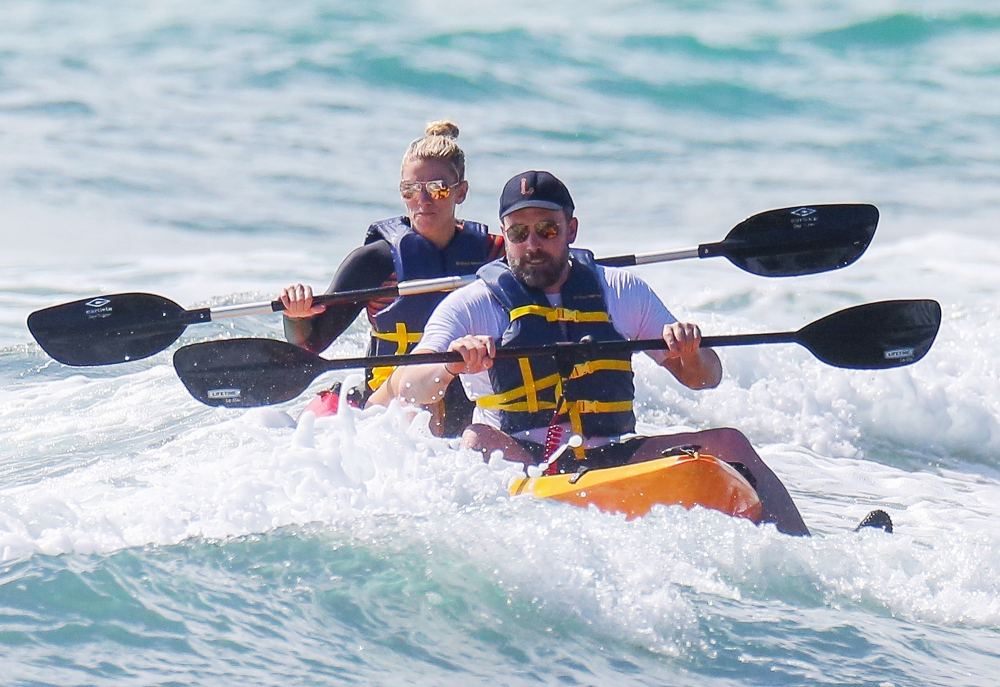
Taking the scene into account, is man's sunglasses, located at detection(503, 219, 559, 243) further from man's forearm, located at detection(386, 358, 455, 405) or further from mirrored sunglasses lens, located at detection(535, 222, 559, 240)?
man's forearm, located at detection(386, 358, 455, 405)

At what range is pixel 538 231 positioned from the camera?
4.15m

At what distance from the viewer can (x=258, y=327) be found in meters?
7.46

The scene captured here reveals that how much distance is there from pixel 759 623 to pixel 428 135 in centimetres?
246

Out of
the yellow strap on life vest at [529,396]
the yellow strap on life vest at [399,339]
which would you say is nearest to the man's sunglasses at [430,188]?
the yellow strap on life vest at [399,339]

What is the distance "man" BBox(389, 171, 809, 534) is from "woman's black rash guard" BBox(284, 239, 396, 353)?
950mm

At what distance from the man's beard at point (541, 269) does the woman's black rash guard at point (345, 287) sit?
1093 millimetres

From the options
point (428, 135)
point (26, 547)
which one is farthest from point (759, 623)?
point (428, 135)

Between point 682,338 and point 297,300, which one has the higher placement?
point 297,300

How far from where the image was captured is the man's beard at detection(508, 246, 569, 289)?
416 cm

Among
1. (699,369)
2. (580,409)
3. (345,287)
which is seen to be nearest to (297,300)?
(345,287)

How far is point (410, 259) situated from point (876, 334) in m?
1.68

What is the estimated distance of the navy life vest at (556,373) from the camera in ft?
13.6

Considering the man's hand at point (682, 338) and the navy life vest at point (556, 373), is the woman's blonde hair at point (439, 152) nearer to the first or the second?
the navy life vest at point (556, 373)

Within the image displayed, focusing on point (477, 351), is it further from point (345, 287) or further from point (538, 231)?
point (345, 287)
